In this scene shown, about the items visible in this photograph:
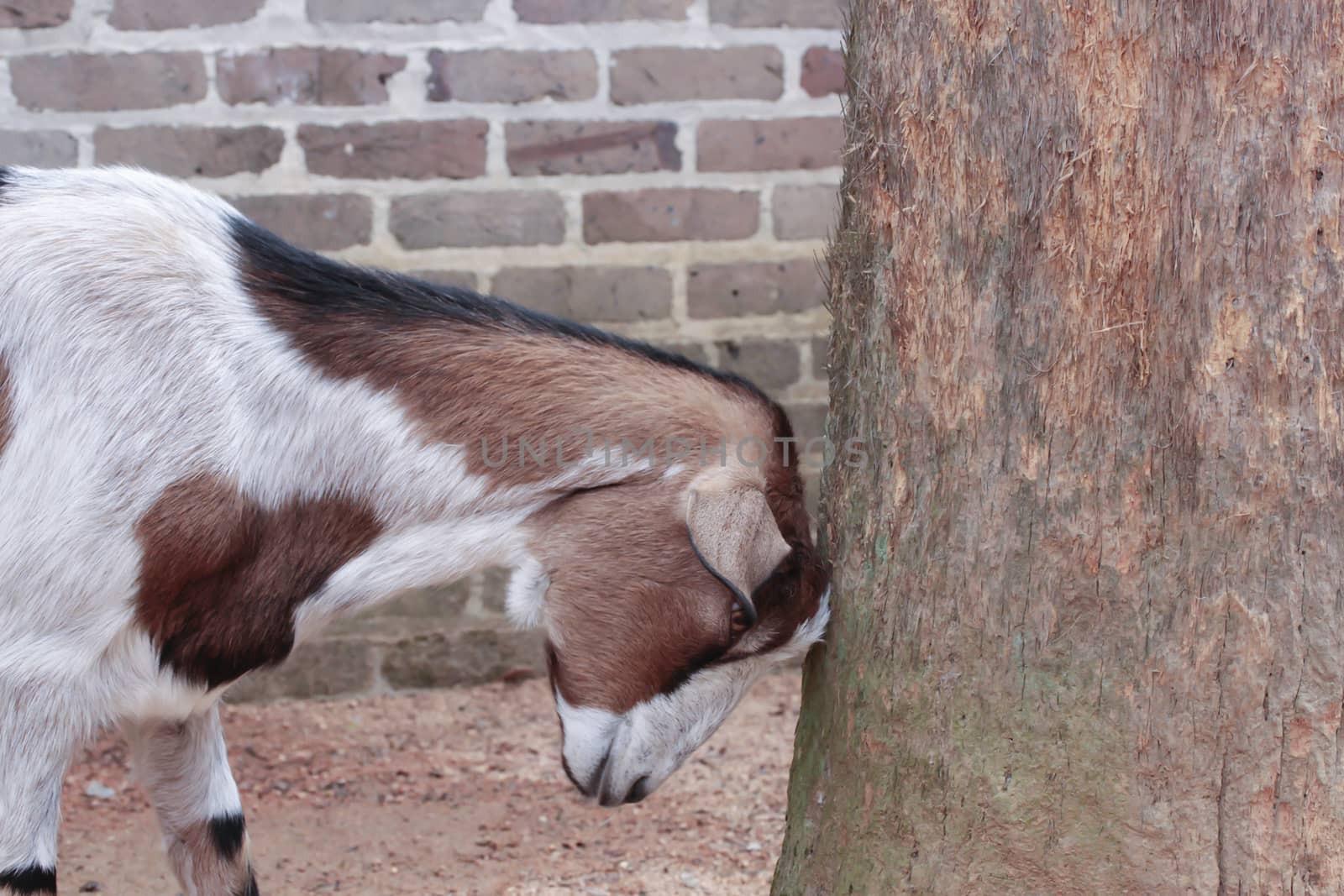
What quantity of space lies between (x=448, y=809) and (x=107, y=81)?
223 centimetres

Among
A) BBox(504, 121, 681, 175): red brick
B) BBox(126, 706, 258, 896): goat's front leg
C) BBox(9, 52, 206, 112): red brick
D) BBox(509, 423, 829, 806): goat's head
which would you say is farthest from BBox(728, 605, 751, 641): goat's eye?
BBox(9, 52, 206, 112): red brick

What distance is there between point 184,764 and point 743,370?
7.28 feet

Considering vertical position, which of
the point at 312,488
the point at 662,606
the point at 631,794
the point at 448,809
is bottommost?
the point at 448,809

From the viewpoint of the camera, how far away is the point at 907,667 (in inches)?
86.6

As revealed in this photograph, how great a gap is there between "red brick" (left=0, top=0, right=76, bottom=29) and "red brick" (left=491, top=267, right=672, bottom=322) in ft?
4.54

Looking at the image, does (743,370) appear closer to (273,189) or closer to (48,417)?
(273,189)

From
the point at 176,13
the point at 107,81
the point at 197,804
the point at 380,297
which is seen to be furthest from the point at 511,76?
the point at 197,804

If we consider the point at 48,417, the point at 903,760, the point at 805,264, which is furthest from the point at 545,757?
the point at 48,417

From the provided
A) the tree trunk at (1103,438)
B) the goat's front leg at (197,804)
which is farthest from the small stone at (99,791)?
the tree trunk at (1103,438)

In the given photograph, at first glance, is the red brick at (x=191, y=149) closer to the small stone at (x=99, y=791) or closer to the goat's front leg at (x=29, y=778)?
the small stone at (x=99, y=791)

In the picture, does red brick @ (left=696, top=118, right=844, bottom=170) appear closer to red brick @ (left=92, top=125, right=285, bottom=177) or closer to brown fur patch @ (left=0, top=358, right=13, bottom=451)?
red brick @ (left=92, top=125, right=285, bottom=177)

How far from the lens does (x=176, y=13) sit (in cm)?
373

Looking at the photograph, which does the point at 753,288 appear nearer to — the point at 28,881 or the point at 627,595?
the point at 627,595

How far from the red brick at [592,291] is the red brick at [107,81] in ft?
3.43
